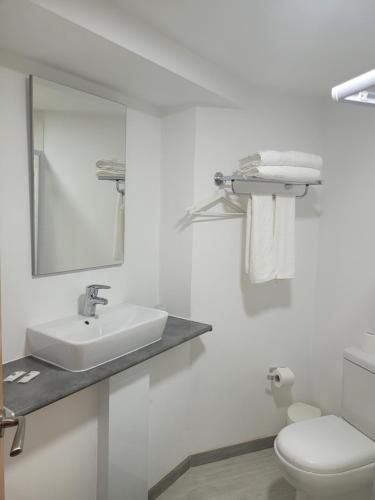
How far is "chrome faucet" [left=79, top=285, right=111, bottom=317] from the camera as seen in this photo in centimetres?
169

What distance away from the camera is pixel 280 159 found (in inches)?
74.7

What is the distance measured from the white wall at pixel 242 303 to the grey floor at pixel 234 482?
0.44 feet

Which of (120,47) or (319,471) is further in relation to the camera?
(319,471)

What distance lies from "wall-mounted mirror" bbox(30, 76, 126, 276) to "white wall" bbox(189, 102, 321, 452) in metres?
0.48

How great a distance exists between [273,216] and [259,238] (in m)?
0.18

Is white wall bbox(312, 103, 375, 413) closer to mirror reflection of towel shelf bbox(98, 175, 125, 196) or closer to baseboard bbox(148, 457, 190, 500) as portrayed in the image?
baseboard bbox(148, 457, 190, 500)

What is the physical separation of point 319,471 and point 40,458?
4.04ft

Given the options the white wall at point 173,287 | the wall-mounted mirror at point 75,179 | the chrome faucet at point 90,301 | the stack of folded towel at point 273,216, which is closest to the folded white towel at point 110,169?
the wall-mounted mirror at point 75,179

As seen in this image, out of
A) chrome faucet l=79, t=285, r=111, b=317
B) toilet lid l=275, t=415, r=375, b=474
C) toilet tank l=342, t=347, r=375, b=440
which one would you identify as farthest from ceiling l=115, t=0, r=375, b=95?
toilet lid l=275, t=415, r=375, b=474

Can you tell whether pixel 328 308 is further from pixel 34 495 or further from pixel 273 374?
pixel 34 495

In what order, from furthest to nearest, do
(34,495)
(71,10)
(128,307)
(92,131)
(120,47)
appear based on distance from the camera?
(128,307) → (92,131) → (34,495) → (120,47) → (71,10)

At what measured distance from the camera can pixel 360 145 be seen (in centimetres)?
212

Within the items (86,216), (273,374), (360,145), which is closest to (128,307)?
(86,216)

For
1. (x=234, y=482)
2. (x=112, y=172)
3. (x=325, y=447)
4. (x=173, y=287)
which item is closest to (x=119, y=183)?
(x=112, y=172)
